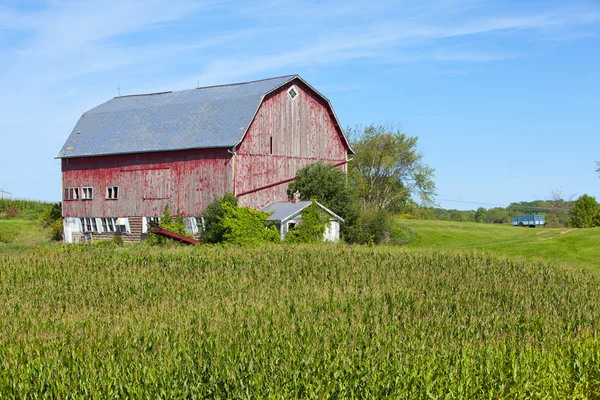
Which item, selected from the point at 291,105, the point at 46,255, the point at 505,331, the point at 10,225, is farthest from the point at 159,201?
the point at 505,331

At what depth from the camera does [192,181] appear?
40.3 m

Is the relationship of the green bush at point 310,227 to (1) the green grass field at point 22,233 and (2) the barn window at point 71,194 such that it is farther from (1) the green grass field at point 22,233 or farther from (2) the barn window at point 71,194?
(1) the green grass field at point 22,233

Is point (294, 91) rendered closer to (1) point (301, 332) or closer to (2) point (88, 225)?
(2) point (88, 225)

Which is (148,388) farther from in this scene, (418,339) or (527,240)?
(527,240)

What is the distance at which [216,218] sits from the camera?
1496 inches

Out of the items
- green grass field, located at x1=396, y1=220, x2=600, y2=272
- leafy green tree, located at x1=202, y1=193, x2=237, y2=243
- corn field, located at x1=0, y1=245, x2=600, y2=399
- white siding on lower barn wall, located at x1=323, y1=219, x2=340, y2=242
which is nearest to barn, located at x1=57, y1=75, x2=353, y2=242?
leafy green tree, located at x1=202, y1=193, x2=237, y2=243

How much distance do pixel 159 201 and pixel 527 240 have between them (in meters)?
20.6

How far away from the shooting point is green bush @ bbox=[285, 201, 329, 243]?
38375 mm

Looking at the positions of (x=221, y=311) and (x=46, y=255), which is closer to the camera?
(x=221, y=311)

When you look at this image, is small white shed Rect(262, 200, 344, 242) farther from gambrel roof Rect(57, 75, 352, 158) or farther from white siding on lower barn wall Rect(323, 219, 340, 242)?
gambrel roof Rect(57, 75, 352, 158)

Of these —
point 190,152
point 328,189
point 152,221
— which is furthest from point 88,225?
point 328,189

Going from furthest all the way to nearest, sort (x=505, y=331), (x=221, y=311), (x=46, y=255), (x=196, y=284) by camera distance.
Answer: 1. (x=46, y=255)
2. (x=196, y=284)
3. (x=221, y=311)
4. (x=505, y=331)

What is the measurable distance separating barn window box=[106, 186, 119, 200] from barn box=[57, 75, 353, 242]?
6 cm

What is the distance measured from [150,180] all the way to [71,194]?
24.9ft
